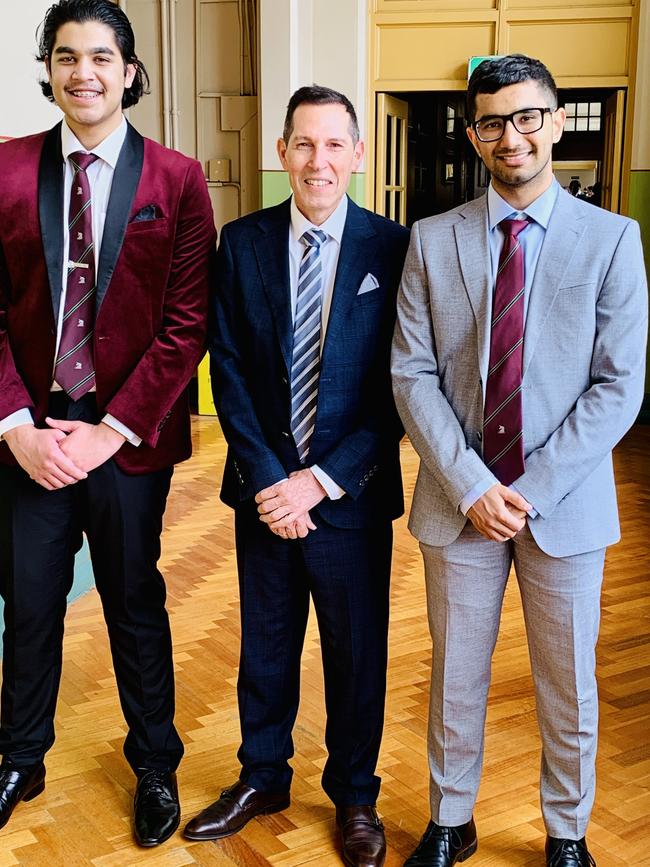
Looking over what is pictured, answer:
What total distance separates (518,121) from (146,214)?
87cm

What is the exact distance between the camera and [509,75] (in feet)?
7.01

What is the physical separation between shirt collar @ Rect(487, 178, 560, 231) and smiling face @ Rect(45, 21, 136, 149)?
2.92 ft

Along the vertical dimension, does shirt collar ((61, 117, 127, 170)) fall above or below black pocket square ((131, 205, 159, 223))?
above

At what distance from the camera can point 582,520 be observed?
221 centimetres

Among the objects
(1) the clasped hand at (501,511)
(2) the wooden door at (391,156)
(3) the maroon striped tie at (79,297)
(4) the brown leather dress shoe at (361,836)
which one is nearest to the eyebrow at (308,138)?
(3) the maroon striped tie at (79,297)

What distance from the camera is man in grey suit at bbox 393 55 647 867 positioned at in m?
2.14

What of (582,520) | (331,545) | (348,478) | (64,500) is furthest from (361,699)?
(64,500)

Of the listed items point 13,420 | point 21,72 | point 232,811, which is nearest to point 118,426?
point 13,420

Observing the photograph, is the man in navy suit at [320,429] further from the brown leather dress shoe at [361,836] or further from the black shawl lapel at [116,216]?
the black shawl lapel at [116,216]

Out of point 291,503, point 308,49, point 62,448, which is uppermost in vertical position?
point 308,49

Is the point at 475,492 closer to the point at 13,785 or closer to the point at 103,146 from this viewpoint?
the point at 103,146

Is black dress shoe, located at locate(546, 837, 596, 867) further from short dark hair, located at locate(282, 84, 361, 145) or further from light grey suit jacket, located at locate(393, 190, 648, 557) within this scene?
short dark hair, located at locate(282, 84, 361, 145)

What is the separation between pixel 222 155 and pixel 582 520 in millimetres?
7442

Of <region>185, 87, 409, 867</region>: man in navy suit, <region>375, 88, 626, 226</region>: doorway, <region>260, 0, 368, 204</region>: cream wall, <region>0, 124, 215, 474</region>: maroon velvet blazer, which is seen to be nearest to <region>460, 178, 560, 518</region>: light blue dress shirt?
<region>185, 87, 409, 867</region>: man in navy suit
